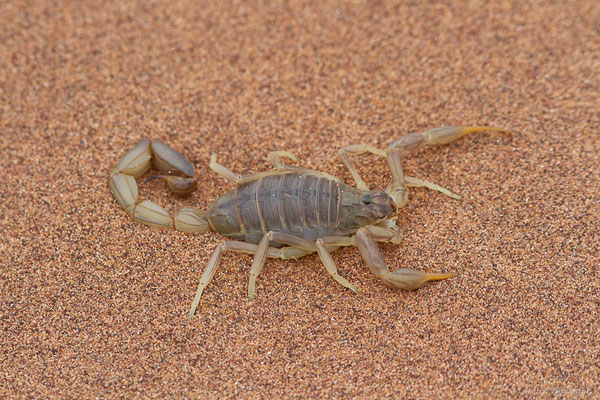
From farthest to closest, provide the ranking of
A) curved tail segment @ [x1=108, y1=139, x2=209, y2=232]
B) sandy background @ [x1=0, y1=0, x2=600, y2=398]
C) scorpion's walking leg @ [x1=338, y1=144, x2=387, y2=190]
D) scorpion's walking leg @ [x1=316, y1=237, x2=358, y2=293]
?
scorpion's walking leg @ [x1=338, y1=144, x2=387, y2=190]
curved tail segment @ [x1=108, y1=139, x2=209, y2=232]
scorpion's walking leg @ [x1=316, y1=237, x2=358, y2=293]
sandy background @ [x1=0, y1=0, x2=600, y2=398]

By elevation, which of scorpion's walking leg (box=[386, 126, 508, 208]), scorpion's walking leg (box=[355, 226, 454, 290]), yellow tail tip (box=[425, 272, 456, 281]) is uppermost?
scorpion's walking leg (box=[386, 126, 508, 208])

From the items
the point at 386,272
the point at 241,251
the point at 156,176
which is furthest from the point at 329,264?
the point at 156,176

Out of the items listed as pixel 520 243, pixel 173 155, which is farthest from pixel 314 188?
pixel 520 243

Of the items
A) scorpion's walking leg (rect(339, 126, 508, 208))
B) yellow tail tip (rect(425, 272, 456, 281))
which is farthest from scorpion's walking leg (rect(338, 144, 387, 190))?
yellow tail tip (rect(425, 272, 456, 281))

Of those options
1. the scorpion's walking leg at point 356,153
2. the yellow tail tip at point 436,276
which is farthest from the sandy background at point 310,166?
the scorpion's walking leg at point 356,153

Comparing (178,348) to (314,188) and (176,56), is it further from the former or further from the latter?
(176,56)

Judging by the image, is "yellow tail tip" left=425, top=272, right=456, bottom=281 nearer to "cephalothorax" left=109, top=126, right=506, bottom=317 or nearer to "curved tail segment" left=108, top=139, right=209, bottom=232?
"cephalothorax" left=109, top=126, right=506, bottom=317

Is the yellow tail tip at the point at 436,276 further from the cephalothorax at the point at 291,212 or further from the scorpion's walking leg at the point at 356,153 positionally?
the scorpion's walking leg at the point at 356,153

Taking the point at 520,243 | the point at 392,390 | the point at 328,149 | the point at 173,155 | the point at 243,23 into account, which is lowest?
the point at 392,390
